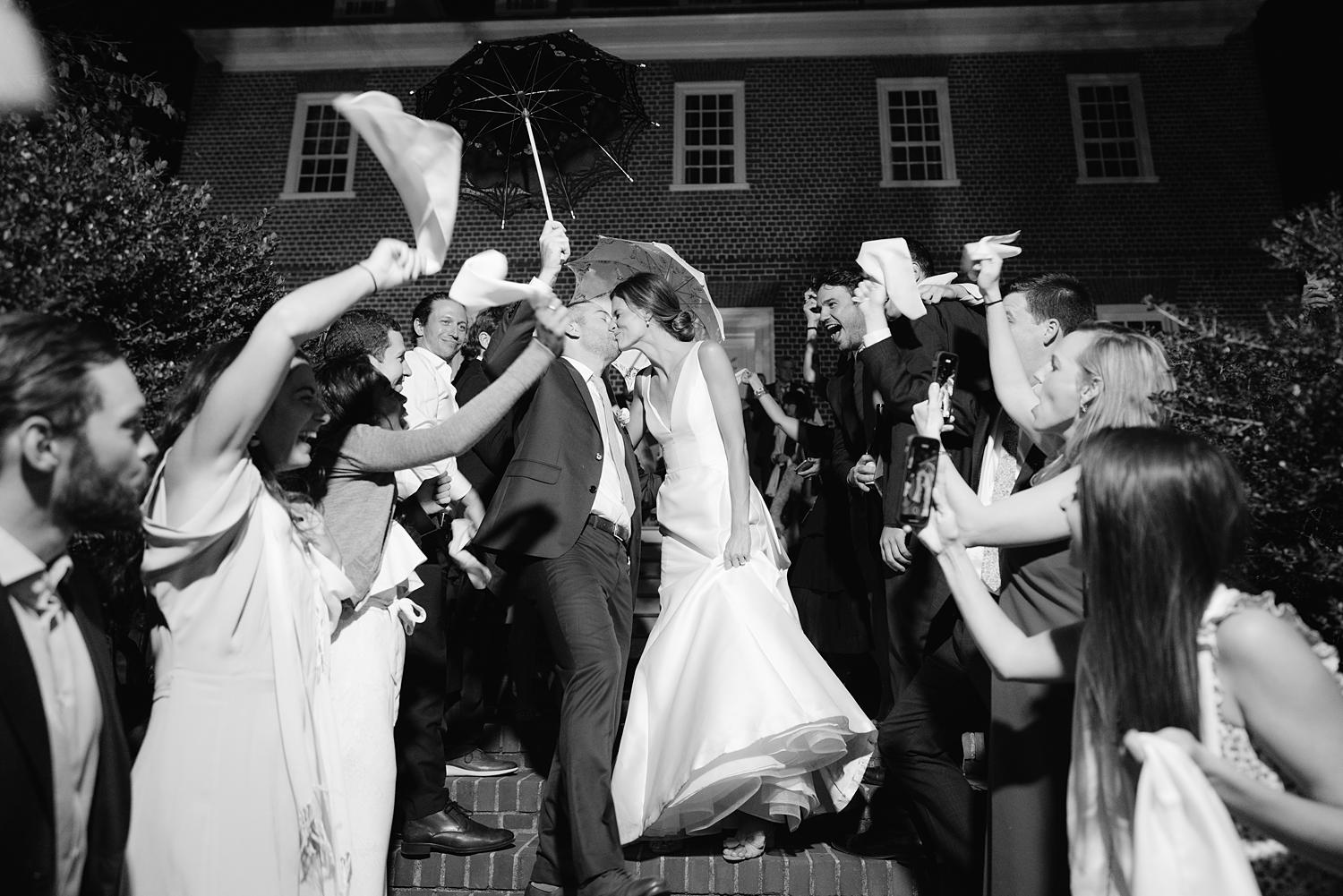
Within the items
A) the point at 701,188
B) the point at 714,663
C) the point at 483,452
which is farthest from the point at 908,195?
the point at 714,663

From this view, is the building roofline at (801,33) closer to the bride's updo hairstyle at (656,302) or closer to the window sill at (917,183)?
the window sill at (917,183)

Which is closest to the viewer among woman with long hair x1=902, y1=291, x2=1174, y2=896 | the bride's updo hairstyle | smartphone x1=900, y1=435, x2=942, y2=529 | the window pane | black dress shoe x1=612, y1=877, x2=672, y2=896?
smartphone x1=900, y1=435, x2=942, y2=529

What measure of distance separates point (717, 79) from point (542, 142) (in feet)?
28.0

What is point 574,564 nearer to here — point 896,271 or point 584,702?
point 584,702

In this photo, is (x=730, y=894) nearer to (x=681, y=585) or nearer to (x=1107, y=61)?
(x=681, y=585)

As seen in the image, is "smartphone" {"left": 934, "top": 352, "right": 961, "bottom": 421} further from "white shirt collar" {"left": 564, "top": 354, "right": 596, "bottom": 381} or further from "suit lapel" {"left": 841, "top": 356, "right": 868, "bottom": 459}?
"suit lapel" {"left": 841, "top": 356, "right": 868, "bottom": 459}

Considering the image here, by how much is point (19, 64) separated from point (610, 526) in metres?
4.16

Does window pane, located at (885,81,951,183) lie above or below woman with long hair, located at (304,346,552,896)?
above

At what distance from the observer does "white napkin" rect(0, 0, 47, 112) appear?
3.80 metres

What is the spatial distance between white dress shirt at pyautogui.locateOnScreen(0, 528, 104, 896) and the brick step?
76.6 inches

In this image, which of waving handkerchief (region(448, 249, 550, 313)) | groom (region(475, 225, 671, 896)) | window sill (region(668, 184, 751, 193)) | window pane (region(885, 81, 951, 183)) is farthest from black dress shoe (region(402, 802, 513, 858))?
window pane (region(885, 81, 951, 183))

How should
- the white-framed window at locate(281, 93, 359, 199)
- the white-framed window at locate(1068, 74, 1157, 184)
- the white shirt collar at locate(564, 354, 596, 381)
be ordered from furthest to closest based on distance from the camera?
the white-framed window at locate(281, 93, 359, 199) < the white-framed window at locate(1068, 74, 1157, 184) < the white shirt collar at locate(564, 354, 596, 381)

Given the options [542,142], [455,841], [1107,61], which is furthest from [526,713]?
[1107,61]

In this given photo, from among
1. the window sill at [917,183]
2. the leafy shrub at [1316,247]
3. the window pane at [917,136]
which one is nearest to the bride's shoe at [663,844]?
the leafy shrub at [1316,247]
